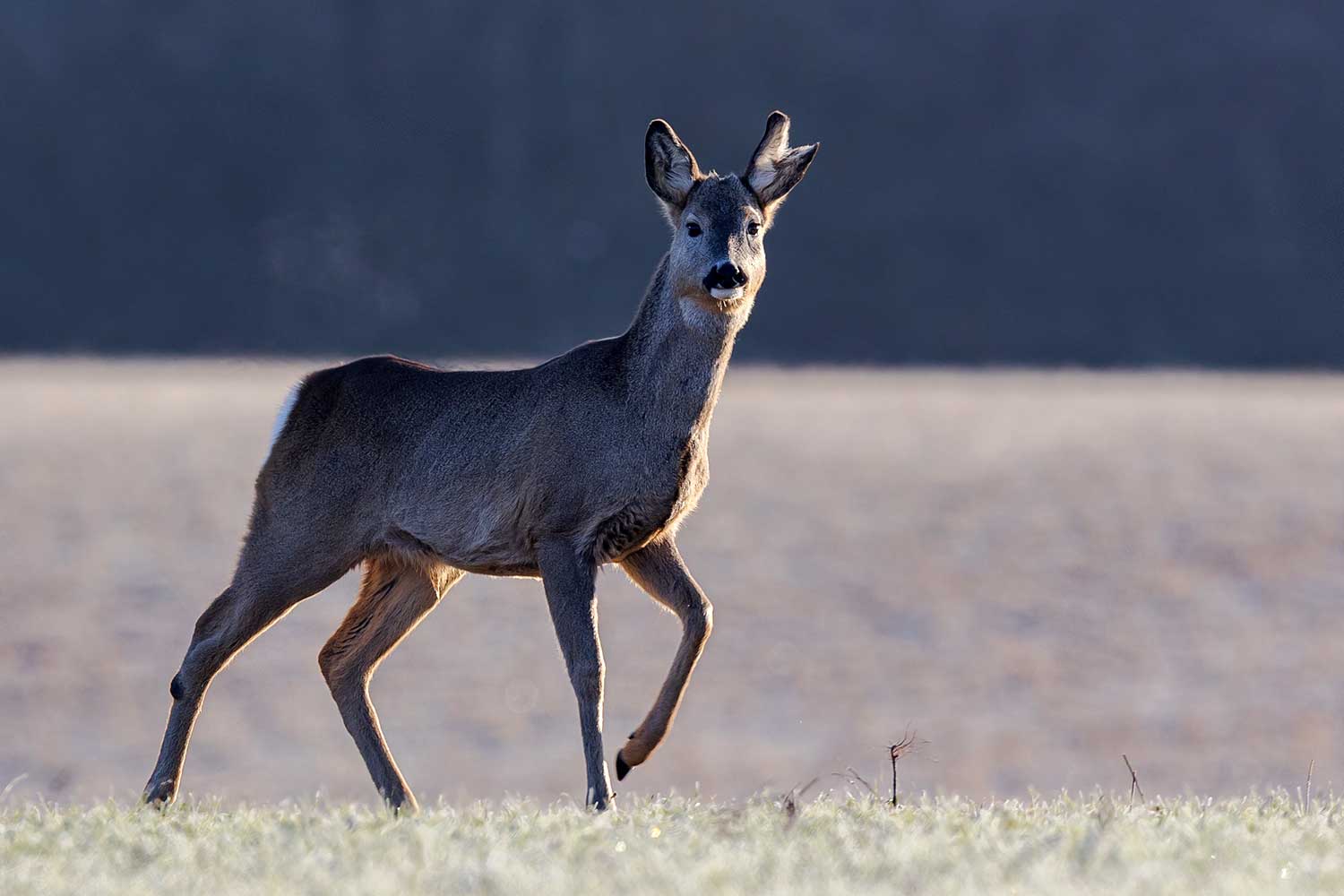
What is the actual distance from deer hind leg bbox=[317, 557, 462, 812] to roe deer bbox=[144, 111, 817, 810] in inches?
0.4

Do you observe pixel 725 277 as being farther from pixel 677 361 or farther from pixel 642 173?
pixel 642 173

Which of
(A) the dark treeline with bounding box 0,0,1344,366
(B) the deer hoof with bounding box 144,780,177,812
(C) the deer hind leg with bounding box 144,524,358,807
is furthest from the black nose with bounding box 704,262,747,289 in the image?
(A) the dark treeline with bounding box 0,0,1344,366

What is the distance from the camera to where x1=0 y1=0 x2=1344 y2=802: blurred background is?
32594 mm

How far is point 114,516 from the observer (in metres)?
39.4

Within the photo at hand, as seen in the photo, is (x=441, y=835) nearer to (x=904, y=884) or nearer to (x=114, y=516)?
(x=904, y=884)

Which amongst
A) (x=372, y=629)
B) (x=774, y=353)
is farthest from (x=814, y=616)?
(x=372, y=629)

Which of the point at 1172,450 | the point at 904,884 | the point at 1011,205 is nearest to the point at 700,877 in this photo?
the point at 904,884

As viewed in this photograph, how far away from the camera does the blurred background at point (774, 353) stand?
32594mm

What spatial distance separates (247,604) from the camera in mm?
11992

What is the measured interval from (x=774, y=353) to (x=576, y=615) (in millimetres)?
42217

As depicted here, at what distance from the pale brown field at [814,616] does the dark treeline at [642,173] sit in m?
6.48

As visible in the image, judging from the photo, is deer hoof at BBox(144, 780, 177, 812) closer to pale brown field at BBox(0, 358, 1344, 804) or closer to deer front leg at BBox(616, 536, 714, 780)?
deer front leg at BBox(616, 536, 714, 780)

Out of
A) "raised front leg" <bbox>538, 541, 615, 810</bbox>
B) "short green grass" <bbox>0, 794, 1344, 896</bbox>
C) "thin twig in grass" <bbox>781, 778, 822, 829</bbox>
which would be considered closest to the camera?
"short green grass" <bbox>0, 794, 1344, 896</bbox>

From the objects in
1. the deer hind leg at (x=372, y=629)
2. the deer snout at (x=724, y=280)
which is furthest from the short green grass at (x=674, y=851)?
the deer snout at (x=724, y=280)
